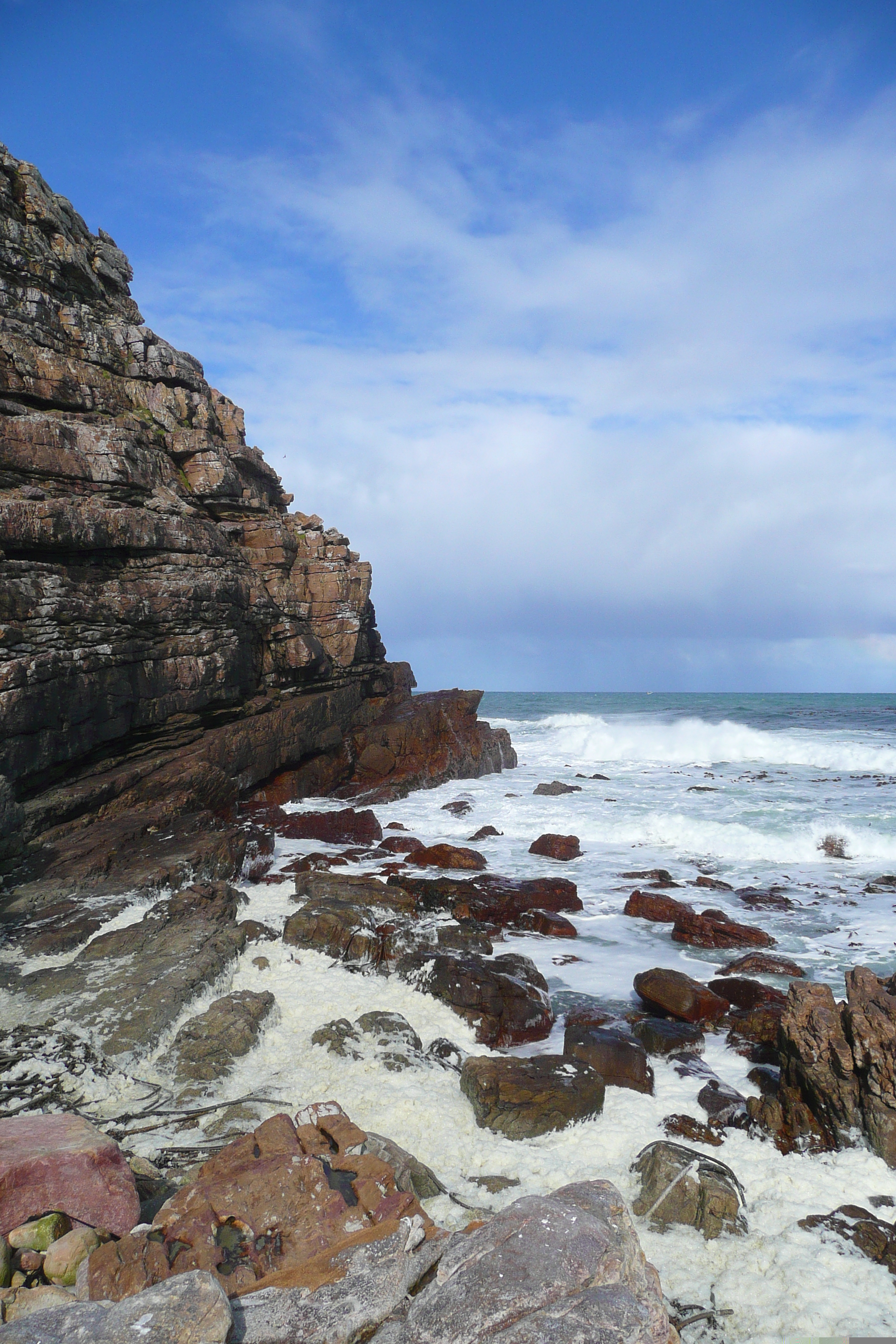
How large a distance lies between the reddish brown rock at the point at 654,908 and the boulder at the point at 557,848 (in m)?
3.86

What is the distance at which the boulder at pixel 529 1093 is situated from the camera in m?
7.18

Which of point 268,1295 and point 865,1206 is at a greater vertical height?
point 268,1295

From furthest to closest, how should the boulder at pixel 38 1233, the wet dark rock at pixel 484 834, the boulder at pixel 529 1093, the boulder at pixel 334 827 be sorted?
1. the wet dark rock at pixel 484 834
2. the boulder at pixel 334 827
3. the boulder at pixel 529 1093
4. the boulder at pixel 38 1233

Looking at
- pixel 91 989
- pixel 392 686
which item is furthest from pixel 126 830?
pixel 392 686

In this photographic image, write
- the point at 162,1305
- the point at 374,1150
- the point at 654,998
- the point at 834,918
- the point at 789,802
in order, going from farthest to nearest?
the point at 789,802, the point at 834,918, the point at 654,998, the point at 374,1150, the point at 162,1305

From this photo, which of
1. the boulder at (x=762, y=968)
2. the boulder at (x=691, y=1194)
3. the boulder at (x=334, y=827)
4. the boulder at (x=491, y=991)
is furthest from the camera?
the boulder at (x=334, y=827)

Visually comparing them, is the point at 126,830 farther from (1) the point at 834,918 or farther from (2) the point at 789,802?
(2) the point at 789,802

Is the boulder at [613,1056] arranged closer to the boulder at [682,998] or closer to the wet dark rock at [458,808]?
the boulder at [682,998]

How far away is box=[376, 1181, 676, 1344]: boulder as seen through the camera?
296 cm

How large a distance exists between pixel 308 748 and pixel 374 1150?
2031cm

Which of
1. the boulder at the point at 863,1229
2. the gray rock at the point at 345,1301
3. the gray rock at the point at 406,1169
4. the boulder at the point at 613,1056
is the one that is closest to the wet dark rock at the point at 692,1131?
the boulder at the point at 613,1056

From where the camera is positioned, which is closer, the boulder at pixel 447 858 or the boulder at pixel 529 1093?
the boulder at pixel 529 1093

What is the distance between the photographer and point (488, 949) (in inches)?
468

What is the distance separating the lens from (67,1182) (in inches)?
171
